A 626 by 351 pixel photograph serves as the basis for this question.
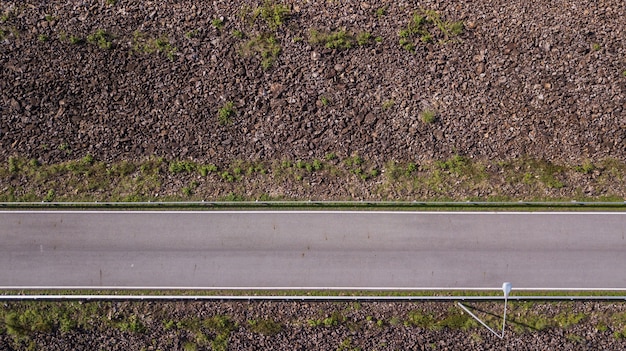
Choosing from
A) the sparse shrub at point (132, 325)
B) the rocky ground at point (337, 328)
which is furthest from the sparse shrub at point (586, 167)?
the sparse shrub at point (132, 325)

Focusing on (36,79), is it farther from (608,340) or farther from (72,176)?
(608,340)

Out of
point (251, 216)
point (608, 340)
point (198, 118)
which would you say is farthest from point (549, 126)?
point (198, 118)

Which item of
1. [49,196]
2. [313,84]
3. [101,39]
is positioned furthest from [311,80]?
[49,196]

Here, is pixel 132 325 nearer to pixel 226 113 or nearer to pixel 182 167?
pixel 182 167

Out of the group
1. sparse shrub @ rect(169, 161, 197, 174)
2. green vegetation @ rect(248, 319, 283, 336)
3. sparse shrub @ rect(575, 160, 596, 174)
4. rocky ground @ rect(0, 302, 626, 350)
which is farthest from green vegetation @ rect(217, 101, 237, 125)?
sparse shrub @ rect(575, 160, 596, 174)

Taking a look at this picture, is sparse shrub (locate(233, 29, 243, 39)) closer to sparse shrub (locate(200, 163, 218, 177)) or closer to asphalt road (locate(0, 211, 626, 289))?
sparse shrub (locate(200, 163, 218, 177))

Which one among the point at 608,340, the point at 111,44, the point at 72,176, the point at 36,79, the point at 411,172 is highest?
the point at 111,44

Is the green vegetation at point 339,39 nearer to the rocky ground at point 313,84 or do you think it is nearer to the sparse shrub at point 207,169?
the rocky ground at point 313,84
